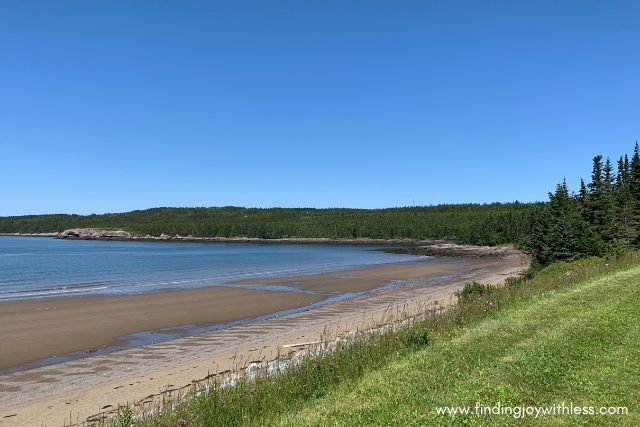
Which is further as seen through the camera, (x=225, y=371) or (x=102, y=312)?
(x=102, y=312)

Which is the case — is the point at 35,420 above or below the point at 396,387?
below

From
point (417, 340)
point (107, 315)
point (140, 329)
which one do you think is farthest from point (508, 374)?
point (107, 315)

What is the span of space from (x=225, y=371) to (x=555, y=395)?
1014 centimetres

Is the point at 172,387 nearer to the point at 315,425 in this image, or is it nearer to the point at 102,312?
the point at 315,425

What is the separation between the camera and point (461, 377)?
787cm

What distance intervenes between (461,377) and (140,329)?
18.3 meters

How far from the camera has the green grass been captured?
6.64 m

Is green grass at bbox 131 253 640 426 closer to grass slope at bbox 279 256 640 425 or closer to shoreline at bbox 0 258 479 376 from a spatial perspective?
grass slope at bbox 279 256 640 425

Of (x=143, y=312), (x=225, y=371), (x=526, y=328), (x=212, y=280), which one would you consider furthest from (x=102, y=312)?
(x=526, y=328)

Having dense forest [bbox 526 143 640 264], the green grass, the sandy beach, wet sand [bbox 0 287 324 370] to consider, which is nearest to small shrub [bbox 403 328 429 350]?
the green grass

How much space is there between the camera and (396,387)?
7.70 meters

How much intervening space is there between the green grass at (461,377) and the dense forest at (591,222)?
2487 centimetres

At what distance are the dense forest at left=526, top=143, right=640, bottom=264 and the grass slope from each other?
25.7m

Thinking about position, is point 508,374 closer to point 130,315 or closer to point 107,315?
point 130,315
